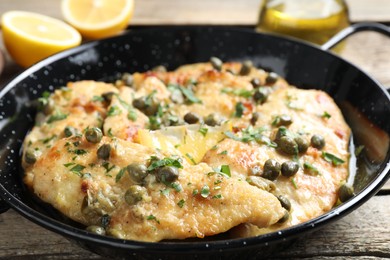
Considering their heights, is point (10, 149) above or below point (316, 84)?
below

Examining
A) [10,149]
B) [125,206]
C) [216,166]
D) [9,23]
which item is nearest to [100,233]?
[125,206]

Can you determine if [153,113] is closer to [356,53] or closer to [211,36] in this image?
[211,36]

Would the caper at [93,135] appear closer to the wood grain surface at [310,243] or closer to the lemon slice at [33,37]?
the wood grain surface at [310,243]

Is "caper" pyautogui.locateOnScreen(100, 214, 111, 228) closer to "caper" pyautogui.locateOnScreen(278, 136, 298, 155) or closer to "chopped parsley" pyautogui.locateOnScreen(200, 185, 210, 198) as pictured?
"chopped parsley" pyautogui.locateOnScreen(200, 185, 210, 198)

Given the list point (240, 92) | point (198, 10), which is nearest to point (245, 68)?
point (240, 92)

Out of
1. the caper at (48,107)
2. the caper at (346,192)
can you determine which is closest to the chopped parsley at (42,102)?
the caper at (48,107)
